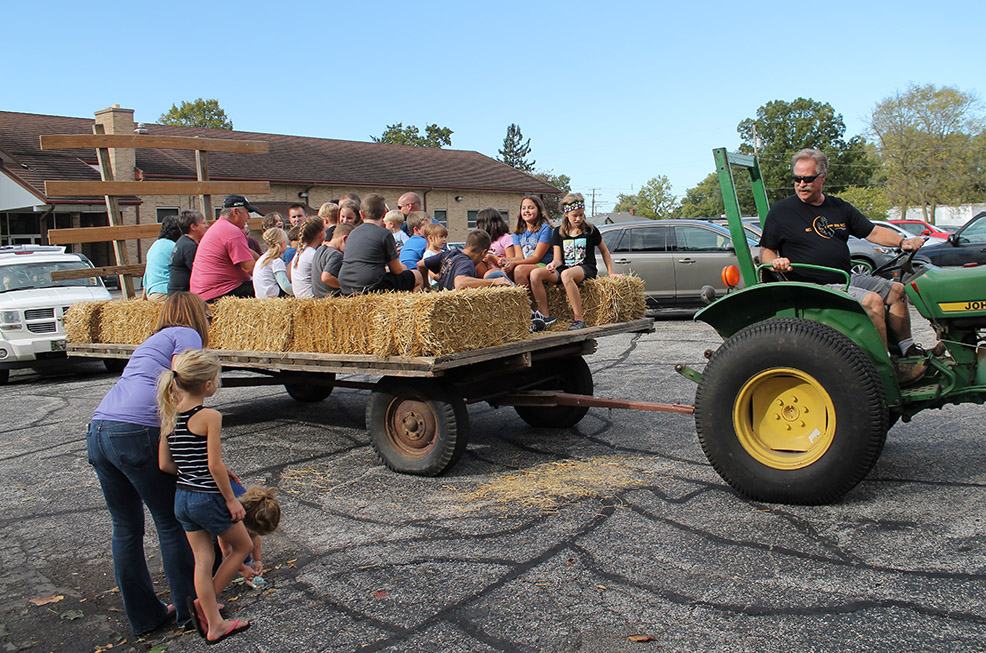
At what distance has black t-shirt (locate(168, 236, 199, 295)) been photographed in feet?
23.9

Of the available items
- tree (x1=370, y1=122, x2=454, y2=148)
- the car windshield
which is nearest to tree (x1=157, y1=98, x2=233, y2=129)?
tree (x1=370, y1=122, x2=454, y2=148)

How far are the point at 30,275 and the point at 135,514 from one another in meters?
10.6

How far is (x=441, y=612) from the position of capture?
3410mm

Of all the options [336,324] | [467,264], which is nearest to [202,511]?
[336,324]

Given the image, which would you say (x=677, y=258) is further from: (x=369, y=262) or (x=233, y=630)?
(x=233, y=630)

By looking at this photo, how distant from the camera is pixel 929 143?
58531 mm

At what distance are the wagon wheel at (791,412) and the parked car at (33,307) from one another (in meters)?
9.26

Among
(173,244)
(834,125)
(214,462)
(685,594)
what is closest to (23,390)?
(173,244)

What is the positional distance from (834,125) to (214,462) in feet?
252

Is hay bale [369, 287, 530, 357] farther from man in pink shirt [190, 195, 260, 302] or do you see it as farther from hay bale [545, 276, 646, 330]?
man in pink shirt [190, 195, 260, 302]

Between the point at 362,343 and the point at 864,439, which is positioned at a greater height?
the point at 362,343

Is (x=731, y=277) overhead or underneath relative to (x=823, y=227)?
underneath

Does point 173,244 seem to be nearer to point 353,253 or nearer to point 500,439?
point 353,253

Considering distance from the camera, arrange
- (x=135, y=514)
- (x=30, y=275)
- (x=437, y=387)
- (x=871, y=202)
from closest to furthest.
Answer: (x=135, y=514) → (x=437, y=387) → (x=30, y=275) → (x=871, y=202)
